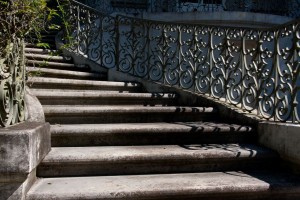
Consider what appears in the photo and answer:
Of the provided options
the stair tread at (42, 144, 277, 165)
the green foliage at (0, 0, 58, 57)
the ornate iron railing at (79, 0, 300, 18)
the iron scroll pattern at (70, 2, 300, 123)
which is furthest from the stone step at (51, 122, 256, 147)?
the ornate iron railing at (79, 0, 300, 18)

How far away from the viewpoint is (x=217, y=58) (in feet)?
16.2

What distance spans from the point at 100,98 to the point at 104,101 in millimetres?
78

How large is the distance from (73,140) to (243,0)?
403 inches

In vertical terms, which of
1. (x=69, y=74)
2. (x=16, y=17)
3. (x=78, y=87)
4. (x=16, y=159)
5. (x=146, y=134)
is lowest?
(x=146, y=134)

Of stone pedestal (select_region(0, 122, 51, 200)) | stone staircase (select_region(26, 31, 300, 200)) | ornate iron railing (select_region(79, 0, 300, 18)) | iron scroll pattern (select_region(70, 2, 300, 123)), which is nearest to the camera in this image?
stone pedestal (select_region(0, 122, 51, 200))

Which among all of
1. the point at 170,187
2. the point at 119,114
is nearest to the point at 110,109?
the point at 119,114

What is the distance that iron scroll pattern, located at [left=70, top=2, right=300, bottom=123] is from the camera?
3.67 meters

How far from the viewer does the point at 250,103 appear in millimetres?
4254

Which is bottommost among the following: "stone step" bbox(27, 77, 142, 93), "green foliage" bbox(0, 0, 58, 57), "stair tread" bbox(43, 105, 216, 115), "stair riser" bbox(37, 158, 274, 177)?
"stair riser" bbox(37, 158, 274, 177)

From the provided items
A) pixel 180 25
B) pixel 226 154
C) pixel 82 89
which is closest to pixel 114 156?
pixel 226 154

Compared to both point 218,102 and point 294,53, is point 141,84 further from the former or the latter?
point 294,53

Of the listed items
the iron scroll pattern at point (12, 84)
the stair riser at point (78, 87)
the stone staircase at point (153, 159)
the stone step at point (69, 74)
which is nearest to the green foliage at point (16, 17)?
the iron scroll pattern at point (12, 84)

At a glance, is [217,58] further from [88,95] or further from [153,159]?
[153,159]

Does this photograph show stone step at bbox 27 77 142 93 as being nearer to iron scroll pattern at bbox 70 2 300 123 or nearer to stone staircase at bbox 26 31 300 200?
iron scroll pattern at bbox 70 2 300 123
